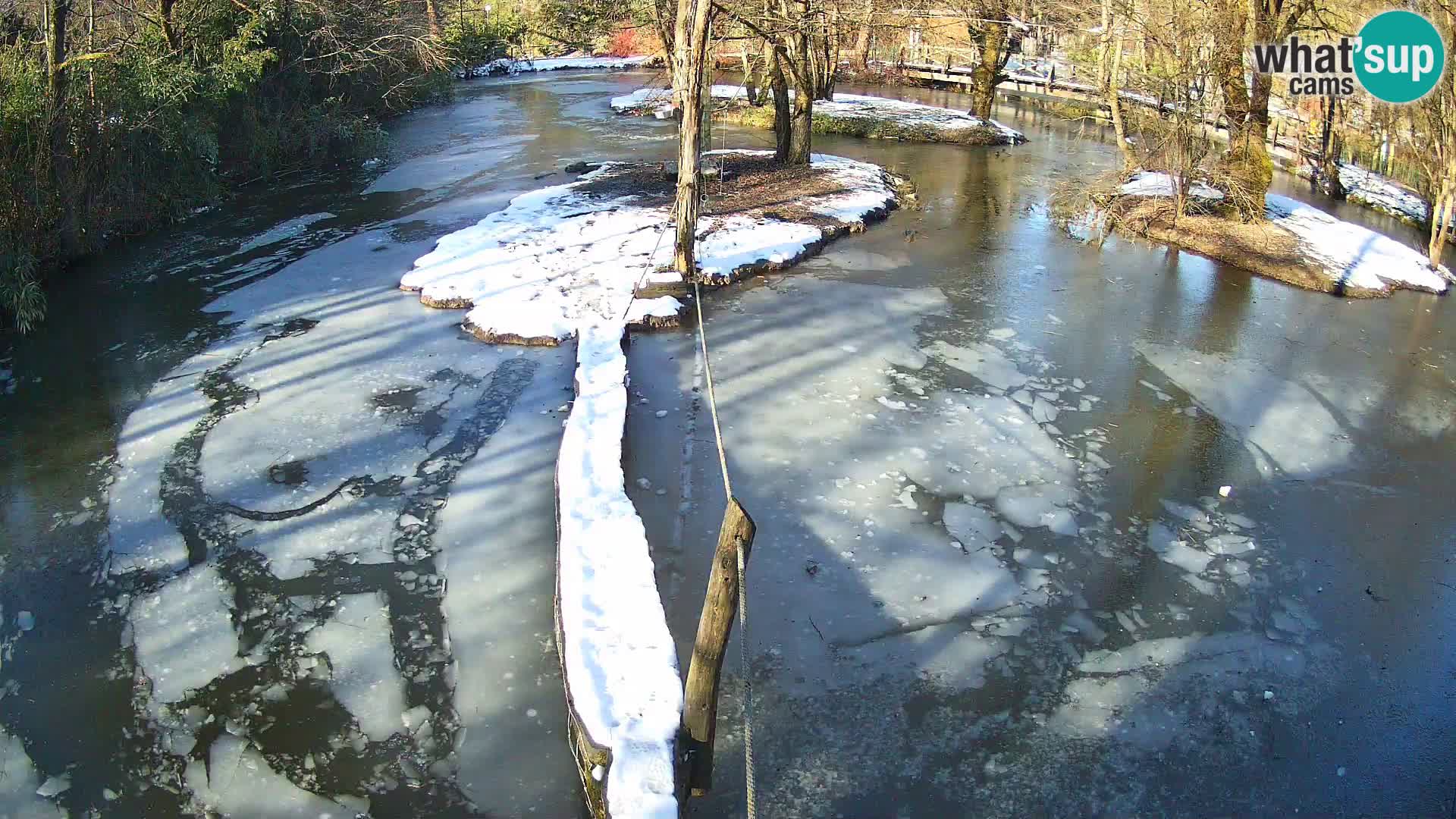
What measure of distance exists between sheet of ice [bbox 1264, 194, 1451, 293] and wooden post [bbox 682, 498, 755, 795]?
10.8 metres

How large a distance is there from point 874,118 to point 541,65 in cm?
1795

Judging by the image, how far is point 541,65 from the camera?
3650 centimetres

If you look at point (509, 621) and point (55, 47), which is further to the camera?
point (55, 47)

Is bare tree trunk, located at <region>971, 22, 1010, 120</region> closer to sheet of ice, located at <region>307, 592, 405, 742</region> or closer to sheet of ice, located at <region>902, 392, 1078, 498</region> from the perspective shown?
sheet of ice, located at <region>902, 392, 1078, 498</region>

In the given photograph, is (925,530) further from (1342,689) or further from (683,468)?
(1342,689)

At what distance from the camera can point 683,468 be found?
7305mm

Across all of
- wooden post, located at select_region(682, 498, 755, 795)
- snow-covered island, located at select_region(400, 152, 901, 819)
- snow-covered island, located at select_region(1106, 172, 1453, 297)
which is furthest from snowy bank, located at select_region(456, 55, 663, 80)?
wooden post, located at select_region(682, 498, 755, 795)

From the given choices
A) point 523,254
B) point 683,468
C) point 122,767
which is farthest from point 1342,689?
point 523,254

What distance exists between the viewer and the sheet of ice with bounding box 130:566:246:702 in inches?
205

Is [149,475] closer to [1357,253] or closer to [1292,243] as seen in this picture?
[1292,243]

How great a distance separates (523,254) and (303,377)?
3.95 metres

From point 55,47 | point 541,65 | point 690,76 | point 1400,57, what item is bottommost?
point 690,76

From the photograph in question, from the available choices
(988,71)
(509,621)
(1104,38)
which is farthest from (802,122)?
(509,621)

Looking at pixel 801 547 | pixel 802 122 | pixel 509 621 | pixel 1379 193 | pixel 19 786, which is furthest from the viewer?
pixel 802 122
